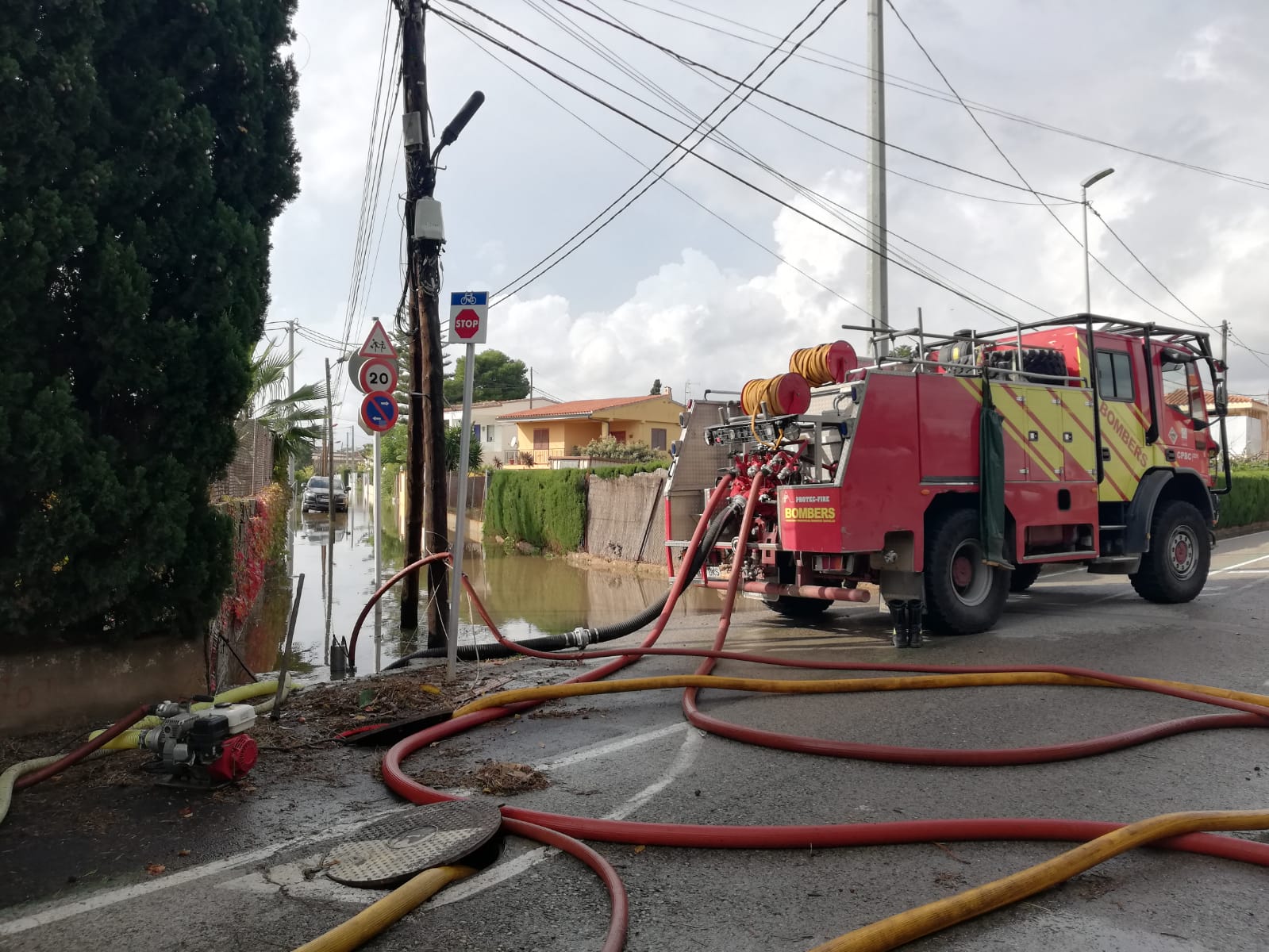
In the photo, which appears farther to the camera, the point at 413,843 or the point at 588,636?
the point at 588,636

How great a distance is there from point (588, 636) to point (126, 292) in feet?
15.1

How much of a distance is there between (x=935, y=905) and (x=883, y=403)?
5.43 metres

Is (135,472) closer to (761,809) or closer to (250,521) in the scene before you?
A: (761,809)

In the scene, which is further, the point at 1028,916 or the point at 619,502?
the point at 619,502

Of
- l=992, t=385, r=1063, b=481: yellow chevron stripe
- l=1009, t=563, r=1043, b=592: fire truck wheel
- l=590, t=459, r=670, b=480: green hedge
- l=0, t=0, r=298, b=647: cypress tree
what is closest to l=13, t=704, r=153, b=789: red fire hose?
l=0, t=0, r=298, b=647: cypress tree

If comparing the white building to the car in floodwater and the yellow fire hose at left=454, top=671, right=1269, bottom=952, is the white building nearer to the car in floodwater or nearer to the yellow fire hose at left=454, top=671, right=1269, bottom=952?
the car in floodwater

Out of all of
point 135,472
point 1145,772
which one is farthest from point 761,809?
point 135,472

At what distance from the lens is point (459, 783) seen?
447cm

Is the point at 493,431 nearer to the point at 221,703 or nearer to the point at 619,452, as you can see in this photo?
the point at 619,452

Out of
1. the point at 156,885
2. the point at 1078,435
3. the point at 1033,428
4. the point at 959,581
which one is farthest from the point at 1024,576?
the point at 156,885

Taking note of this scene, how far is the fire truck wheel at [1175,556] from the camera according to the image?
33.4 ft

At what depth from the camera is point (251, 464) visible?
18.0 m

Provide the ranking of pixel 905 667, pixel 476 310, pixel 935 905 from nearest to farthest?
pixel 935 905 → pixel 905 667 → pixel 476 310

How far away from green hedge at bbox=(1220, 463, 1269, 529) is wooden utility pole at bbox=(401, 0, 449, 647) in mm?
21722
